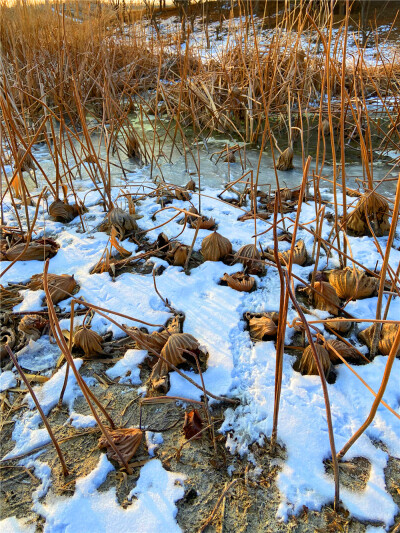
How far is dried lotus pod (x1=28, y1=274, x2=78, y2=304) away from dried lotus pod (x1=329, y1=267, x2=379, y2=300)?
3.43ft

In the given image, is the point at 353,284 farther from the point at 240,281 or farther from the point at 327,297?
the point at 240,281

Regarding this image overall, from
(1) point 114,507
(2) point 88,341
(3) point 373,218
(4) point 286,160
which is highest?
(4) point 286,160

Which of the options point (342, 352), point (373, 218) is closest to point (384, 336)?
point (342, 352)

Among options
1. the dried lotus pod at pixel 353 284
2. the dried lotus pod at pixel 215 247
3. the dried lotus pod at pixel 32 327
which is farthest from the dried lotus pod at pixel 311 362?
the dried lotus pod at pixel 32 327

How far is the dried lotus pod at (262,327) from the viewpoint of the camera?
46.9 inches

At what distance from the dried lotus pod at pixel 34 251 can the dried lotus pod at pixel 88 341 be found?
1.84ft

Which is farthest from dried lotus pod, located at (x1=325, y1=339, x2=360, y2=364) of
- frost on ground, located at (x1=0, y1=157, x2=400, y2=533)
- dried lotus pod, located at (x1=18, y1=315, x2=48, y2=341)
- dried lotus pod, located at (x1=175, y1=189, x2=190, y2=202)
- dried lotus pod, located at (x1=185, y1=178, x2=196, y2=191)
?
dried lotus pod, located at (x1=185, y1=178, x2=196, y2=191)

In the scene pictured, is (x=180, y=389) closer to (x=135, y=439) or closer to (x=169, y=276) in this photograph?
(x=135, y=439)

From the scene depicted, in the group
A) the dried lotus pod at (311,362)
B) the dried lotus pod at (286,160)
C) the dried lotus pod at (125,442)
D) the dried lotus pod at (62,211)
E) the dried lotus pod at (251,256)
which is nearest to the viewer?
the dried lotus pod at (125,442)

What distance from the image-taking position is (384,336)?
1.13 meters

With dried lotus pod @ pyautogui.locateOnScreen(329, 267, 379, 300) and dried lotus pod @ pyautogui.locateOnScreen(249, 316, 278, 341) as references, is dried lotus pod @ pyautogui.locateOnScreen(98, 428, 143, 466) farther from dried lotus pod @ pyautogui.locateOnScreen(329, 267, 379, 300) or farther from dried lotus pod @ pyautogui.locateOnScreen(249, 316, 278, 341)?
dried lotus pod @ pyautogui.locateOnScreen(329, 267, 379, 300)

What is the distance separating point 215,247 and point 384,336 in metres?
0.75

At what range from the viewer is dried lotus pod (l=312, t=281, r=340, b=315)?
1289mm

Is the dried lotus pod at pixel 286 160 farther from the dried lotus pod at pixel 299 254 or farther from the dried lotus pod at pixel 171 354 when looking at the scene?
the dried lotus pod at pixel 171 354
